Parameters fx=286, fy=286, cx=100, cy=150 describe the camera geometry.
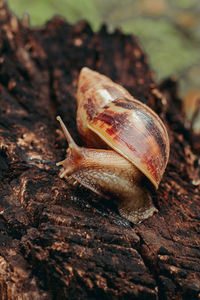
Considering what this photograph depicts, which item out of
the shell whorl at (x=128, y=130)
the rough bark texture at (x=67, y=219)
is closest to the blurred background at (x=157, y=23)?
the rough bark texture at (x=67, y=219)

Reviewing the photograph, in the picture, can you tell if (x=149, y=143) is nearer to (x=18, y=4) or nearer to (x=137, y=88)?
(x=137, y=88)

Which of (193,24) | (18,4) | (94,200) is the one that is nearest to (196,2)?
(193,24)


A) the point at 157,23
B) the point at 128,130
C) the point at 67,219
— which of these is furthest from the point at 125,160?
the point at 157,23

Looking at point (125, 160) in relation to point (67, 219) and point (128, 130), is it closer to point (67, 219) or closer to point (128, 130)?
point (128, 130)

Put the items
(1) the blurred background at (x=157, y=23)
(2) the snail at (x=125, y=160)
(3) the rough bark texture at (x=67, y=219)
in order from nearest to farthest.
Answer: (3) the rough bark texture at (x=67, y=219) → (2) the snail at (x=125, y=160) → (1) the blurred background at (x=157, y=23)

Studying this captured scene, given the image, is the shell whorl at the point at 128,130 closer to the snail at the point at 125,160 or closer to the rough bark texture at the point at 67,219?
the snail at the point at 125,160

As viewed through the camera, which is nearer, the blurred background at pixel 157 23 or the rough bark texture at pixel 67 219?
the rough bark texture at pixel 67 219

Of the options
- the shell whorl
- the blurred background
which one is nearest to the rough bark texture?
the shell whorl
